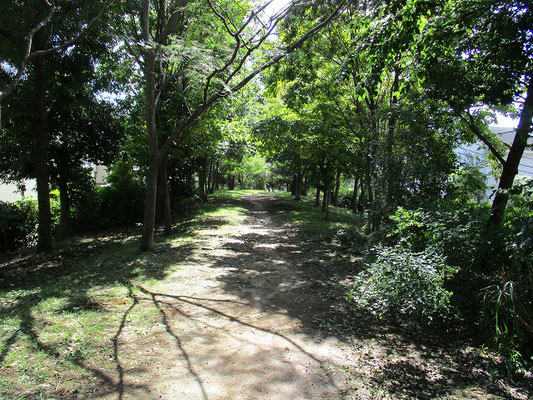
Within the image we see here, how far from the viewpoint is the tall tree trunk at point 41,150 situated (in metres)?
9.06

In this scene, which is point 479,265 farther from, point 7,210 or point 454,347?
point 7,210

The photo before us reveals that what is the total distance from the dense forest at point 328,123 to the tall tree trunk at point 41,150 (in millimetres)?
36

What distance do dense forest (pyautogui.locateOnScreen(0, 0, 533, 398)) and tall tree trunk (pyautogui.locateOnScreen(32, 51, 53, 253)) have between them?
36 mm

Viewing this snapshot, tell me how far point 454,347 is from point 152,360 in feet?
11.7

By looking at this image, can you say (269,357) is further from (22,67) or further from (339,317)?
(22,67)

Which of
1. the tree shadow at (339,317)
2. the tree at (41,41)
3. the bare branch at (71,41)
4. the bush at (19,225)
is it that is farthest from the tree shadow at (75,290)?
the bare branch at (71,41)

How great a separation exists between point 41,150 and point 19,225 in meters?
3.46

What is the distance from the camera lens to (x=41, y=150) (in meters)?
9.36

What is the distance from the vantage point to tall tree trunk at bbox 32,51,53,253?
9062mm

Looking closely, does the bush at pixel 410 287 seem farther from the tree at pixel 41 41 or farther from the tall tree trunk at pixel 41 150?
the tall tree trunk at pixel 41 150

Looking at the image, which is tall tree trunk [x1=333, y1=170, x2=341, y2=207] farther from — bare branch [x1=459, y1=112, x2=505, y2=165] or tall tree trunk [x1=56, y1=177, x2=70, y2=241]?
tall tree trunk [x1=56, y1=177, x2=70, y2=241]

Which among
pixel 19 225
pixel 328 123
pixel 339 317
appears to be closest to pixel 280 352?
pixel 339 317

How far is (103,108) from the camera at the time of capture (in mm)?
12602

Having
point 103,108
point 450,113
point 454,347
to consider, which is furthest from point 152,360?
point 103,108
